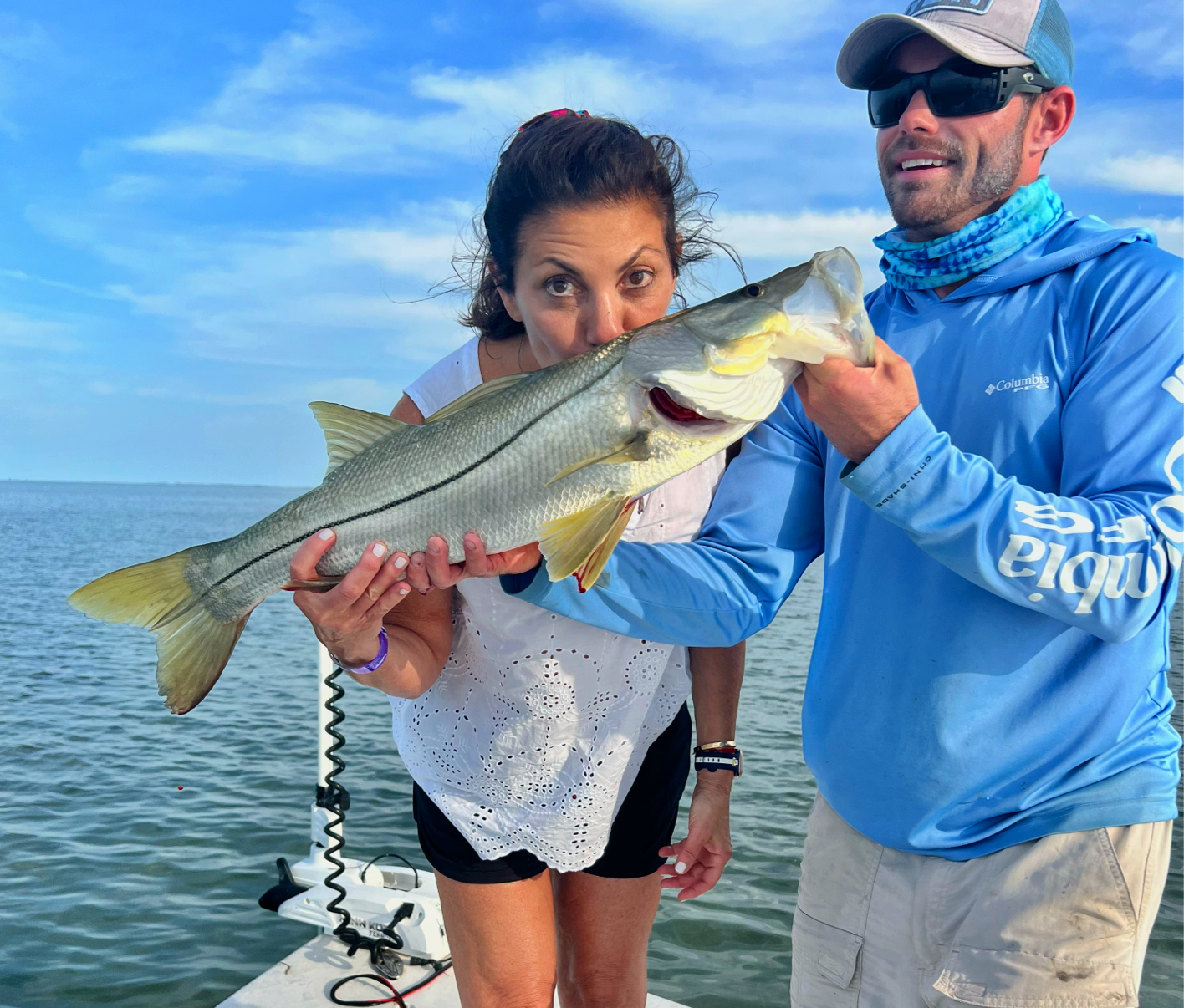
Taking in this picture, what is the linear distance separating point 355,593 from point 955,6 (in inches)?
83.0

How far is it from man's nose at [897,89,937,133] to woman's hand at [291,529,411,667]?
1.67 metres

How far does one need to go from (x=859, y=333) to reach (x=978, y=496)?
0.40 meters

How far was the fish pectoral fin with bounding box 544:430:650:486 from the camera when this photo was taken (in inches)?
79.9

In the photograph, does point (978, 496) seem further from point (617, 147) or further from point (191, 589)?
point (191, 589)

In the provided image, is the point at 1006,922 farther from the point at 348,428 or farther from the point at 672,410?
the point at 348,428

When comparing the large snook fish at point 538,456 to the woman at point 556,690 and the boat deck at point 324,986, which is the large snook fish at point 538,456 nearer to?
the woman at point 556,690

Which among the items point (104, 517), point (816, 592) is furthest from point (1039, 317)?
point (104, 517)

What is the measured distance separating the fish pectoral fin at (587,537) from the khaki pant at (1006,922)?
1001 millimetres

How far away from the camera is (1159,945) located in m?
6.63

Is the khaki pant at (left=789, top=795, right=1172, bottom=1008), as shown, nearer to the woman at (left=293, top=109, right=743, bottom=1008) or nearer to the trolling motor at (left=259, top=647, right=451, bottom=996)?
the woman at (left=293, top=109, right=743, bottom=1008)

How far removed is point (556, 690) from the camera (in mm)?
2691

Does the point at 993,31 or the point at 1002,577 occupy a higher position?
the point at 993,31

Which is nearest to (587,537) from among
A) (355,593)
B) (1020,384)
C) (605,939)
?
(355,593)

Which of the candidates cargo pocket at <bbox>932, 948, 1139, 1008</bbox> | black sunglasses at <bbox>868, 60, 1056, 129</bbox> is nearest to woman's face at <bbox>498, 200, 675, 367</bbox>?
black sunglasses at <bbox>868, 60, 1056, 129</bbox>
